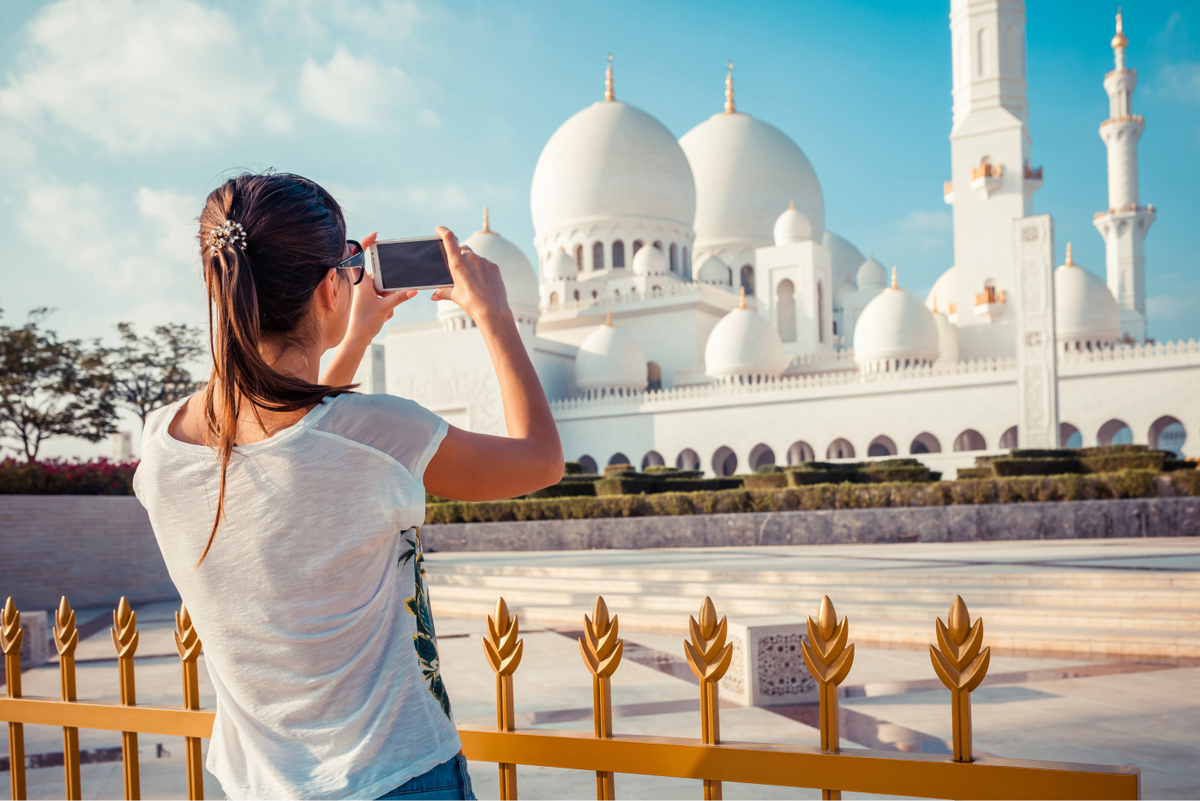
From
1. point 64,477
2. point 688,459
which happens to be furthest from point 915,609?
point 688,459

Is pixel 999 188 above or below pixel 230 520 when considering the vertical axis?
above

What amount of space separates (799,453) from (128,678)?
25.2 meters

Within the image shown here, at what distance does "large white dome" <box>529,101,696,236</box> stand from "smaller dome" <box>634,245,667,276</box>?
1.46 m

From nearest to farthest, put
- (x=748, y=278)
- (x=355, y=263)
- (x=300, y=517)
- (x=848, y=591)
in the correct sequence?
(x=300, y=517), (x=355, y=263), (x=848, y=591), (x=748, y=278)

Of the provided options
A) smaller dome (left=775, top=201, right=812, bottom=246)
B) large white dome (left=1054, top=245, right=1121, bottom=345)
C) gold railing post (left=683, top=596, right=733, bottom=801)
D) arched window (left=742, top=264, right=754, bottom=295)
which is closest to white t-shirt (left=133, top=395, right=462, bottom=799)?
gold railing post (left=683, top=596, right=733, bottom=801)

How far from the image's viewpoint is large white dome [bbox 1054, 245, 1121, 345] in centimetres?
2442

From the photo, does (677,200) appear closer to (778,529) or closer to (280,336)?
(778,529)

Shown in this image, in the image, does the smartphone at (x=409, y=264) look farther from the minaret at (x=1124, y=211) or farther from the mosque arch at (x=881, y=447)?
the minaret at (x=1124, y=211)

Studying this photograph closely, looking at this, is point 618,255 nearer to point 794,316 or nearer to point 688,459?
point 794,316

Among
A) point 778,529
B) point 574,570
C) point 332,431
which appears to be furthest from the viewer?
point 778,529

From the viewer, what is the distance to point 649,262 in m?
30.5

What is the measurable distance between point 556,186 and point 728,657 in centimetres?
3200

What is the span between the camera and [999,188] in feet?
81.3

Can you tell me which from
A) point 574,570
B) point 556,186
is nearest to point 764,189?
point 556,186
